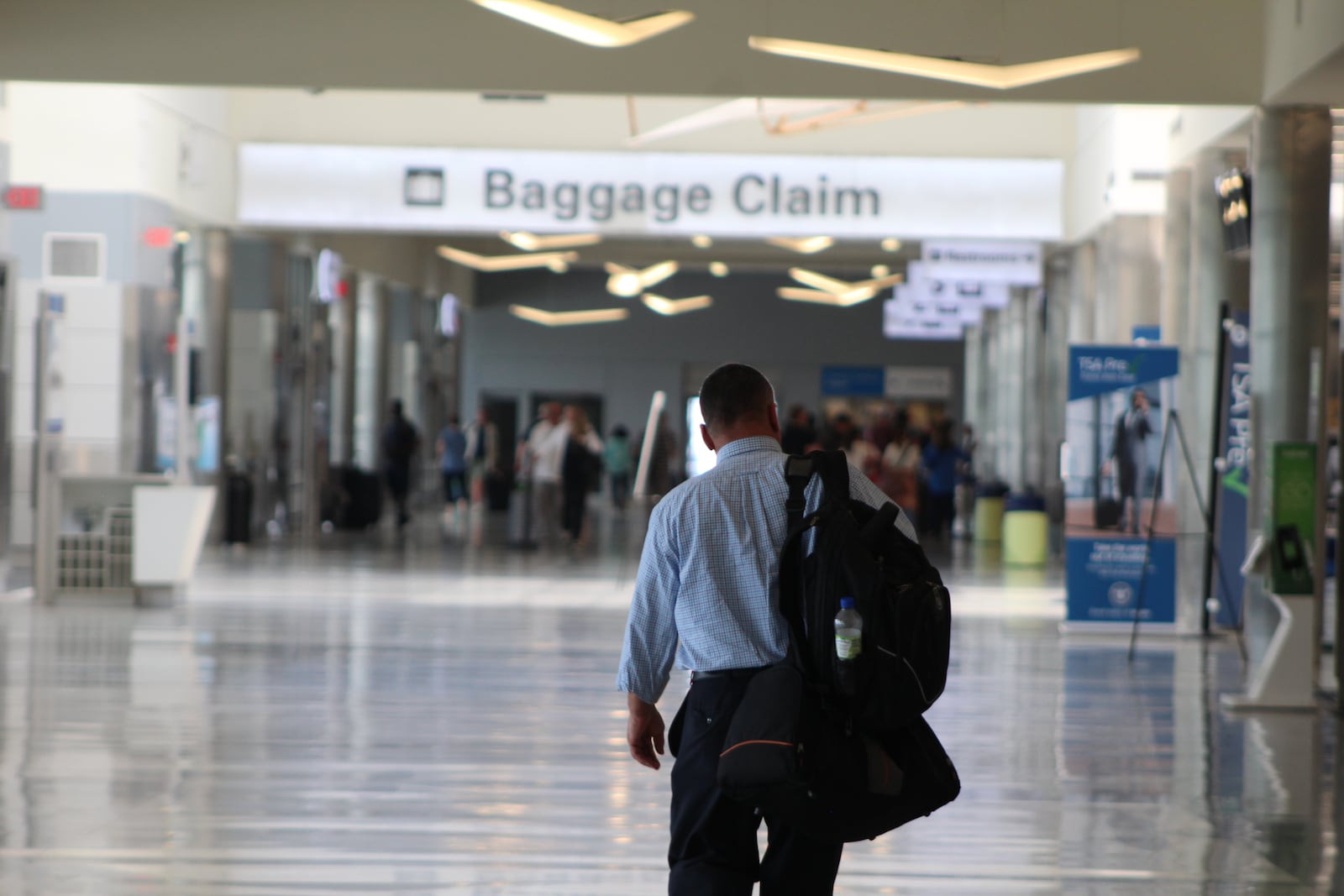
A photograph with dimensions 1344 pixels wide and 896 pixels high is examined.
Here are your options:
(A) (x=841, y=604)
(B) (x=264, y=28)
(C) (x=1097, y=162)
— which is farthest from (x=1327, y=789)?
(C) (x=1097, y=162)

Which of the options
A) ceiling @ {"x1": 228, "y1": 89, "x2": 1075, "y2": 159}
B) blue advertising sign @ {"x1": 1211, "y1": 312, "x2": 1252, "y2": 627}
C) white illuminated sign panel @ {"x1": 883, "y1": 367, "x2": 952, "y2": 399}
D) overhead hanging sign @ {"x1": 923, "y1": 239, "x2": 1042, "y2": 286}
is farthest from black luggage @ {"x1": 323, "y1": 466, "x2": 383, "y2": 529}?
white illuminated sign panel @ {"x1": 883, "y1": 367, "x2": 952, "y2": 399}

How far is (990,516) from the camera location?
20062 millimetres

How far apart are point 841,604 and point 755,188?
13430 mm

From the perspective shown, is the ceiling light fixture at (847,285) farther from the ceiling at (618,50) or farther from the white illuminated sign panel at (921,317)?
the ceiling at (618,50)

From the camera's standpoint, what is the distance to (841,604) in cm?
280

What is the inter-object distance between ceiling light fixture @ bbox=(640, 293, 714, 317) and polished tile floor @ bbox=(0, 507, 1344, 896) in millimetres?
19958

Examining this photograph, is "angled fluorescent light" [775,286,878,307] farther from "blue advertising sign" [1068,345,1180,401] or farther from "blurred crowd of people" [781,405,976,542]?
"blue advertising sign" [1068,345,1180,401]

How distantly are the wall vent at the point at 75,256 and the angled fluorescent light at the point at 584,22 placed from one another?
8355 mm

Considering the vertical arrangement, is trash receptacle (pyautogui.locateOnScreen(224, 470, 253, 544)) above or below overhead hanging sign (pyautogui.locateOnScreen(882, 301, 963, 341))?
below

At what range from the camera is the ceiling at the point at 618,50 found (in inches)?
353

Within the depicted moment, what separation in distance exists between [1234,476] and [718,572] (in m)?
8.24

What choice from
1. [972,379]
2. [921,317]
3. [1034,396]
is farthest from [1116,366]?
[972,379]

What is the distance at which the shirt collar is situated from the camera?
3.09 m

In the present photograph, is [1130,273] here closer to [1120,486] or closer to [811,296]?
[1120,486]
